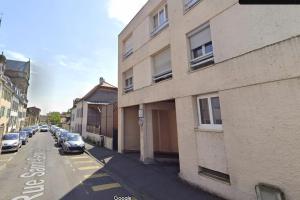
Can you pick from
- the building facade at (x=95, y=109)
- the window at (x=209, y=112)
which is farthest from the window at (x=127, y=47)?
the window at (x=209, y=112)

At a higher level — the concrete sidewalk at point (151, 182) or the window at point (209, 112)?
the window at point (209, 112)

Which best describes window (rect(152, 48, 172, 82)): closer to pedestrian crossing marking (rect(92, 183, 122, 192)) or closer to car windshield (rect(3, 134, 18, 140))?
pedestrian crossing marking (rect(92, 183, 122, 192))

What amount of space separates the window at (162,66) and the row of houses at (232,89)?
5cm

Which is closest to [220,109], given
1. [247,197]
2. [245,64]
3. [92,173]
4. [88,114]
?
[245,64]

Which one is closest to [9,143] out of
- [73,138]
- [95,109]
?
[73,138]

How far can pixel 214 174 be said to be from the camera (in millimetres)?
6641

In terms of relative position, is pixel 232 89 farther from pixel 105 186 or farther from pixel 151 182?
pixel 105 186

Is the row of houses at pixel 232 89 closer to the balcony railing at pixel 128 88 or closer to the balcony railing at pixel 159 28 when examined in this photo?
the balcony railing at pixel 159 28

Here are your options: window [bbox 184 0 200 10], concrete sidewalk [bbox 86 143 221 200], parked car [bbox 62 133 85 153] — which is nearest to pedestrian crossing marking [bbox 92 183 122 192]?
concrete sidewalk [bbox 86 143 221 200]

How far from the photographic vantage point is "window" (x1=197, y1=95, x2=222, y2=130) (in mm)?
6605

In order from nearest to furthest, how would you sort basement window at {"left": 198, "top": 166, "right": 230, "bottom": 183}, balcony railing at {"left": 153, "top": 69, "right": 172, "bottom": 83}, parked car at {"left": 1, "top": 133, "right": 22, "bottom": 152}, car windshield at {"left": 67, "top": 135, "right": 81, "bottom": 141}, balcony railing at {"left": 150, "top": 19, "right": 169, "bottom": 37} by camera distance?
basement window at {"left": 198, "top": 166, "right": 230, "bottom": 183} → balcony railing at {"left": 153, "top": 69, "right": 172, "bottom": 83} → balcony railing at {"left": 150, "top": 19, "right": 169, "bottom": 37} → parked car at {"left": 1, "top": 133, "right": 22, "bottom": 152} → car windshield at {"left": 67, "top": 135, "right": 81, "bottom": 141}

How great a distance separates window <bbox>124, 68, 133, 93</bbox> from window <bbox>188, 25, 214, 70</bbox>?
21.7 feet

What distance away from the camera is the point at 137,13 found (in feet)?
40.7

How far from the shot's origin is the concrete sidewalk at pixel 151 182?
649cm
